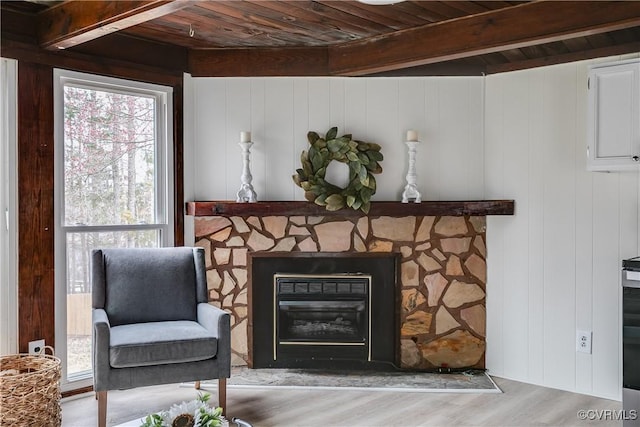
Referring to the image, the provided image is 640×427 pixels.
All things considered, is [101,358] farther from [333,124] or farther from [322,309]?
[333,124]

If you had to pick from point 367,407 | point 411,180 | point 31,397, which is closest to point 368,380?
point 367,407

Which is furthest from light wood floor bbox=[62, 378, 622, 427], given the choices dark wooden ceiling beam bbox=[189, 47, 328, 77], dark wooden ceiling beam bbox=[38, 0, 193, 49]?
dark wooden ceiling beam bbox=[189, 47, 328, 77]

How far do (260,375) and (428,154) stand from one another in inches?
75.6

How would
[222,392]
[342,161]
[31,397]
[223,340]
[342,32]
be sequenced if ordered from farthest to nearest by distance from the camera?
[342,161] → [342,32] → [222,392] → [223,340] → [31,397]

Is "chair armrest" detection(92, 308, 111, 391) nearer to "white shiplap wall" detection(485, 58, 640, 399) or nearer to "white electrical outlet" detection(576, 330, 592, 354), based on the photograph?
"white shiplap wall" detection(485, 58, 640, 399)

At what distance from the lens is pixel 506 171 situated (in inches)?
165

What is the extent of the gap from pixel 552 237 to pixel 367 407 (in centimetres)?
162

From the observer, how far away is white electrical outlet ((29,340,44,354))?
3537 millimetres

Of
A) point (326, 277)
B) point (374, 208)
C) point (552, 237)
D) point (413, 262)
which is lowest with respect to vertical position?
point (326, 277)

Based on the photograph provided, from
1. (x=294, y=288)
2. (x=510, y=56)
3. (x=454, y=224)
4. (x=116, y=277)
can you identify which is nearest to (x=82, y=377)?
(x=116, y=277)

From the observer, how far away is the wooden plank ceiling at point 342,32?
3191mm

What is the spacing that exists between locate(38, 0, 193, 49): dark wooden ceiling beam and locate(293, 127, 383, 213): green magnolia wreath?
1.59 m

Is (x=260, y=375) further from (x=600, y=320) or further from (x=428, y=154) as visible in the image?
(x=600, y=320)

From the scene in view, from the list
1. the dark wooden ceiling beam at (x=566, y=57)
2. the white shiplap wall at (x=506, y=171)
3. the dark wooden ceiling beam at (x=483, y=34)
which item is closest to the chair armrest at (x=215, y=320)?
the white shiplap wall at (x=506, y=171)
